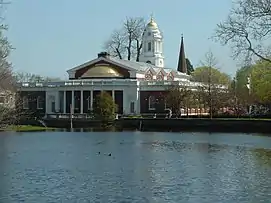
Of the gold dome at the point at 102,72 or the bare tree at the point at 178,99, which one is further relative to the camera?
the gold dome at the point at 102,72

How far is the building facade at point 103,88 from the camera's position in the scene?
292 ft

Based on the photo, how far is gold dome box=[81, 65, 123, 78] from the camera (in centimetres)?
9319

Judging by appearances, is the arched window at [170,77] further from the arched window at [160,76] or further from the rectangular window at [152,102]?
the rectangular window at [152,102]

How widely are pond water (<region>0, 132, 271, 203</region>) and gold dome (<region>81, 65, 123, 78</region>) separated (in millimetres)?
52468

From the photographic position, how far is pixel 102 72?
93.6 m

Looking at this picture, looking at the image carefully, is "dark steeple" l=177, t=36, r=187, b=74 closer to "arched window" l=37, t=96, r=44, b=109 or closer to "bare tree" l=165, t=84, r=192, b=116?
"arched window" l=37, t=96, r=44, b=109

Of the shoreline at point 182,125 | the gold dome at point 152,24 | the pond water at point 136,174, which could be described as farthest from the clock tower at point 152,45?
the pond water at point 136,174

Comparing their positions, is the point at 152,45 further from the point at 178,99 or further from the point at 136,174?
the point at 136,174

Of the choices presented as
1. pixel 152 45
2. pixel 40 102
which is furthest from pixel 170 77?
pixel 40 102

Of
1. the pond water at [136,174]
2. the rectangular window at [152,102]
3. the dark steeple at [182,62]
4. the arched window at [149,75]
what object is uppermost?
the dark steeple at [182,62]

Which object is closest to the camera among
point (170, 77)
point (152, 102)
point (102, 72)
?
point (152, 102)

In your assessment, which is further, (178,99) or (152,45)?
(152,45)

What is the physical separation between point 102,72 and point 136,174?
224ft

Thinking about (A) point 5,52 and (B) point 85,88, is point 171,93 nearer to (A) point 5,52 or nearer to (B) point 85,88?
(B) point 85,88
